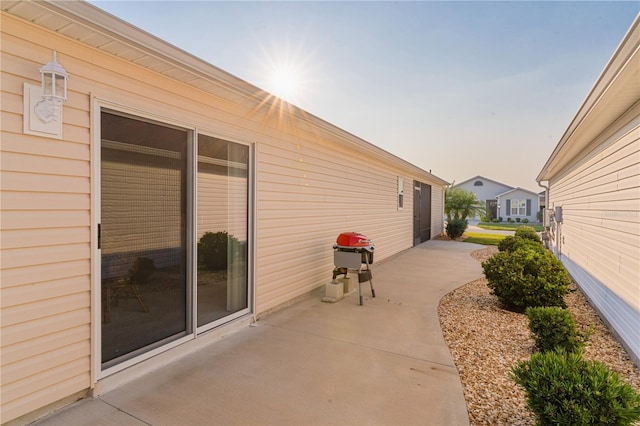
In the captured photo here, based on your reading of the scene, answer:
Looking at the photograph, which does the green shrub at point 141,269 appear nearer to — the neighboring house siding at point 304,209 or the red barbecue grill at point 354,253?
the neighboring house siding at point 304,209

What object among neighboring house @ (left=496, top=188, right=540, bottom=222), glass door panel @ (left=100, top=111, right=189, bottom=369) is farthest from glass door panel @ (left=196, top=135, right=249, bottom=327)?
neighboring house @ (left=496, top=188, right=540, bottom=222)

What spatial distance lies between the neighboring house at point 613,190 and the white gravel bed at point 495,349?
0.21m

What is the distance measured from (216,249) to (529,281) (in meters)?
4.13

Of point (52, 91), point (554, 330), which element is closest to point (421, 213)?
point (554, 330)

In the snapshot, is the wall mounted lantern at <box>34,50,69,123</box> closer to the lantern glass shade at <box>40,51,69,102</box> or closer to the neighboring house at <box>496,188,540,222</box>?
the lantern glass shade at <box>40,51,69,102</box>

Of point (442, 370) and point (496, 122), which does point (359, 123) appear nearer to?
point (496, 122)

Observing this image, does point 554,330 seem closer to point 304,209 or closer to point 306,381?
point 306,381

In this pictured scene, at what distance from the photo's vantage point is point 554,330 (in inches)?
125

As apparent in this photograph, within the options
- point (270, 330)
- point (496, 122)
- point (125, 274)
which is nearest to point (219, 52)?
point (125, 274)

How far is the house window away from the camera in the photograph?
30397 mm

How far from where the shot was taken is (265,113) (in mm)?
4133

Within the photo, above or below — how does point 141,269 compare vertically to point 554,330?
above

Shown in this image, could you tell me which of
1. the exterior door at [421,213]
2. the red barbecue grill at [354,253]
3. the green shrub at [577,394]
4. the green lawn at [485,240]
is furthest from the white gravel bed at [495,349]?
the green lawn at [485,240]

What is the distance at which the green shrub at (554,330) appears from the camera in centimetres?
313
